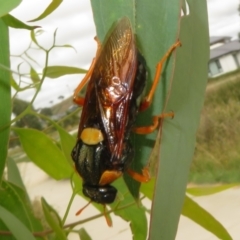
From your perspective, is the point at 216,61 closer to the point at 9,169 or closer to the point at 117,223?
the point at 117,223

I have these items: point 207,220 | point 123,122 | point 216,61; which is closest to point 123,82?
point 123,122

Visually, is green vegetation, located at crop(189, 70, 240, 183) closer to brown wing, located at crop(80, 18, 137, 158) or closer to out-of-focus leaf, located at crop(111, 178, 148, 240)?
out-of-focus leaf, located at crop(111, 178, 148, 240)

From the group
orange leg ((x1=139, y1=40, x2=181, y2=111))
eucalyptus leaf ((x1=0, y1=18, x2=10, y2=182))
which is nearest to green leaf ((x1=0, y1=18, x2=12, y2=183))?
eucalyptus leaf ((x1=0, y1=18, x2=10, y2=182))

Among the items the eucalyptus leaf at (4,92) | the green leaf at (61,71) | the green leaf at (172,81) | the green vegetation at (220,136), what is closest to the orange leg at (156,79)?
the green leaf at (172,81)

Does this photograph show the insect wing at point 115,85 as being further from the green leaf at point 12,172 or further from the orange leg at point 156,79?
the green leaf at point 12,172

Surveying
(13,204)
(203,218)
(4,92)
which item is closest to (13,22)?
(4,92)

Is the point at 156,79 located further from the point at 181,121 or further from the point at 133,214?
the point at 133,214
